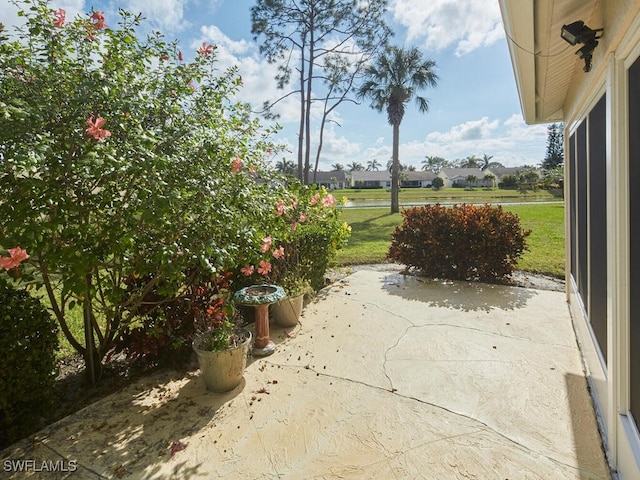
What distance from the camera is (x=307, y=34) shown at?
15469mm

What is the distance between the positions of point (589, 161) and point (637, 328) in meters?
2.18

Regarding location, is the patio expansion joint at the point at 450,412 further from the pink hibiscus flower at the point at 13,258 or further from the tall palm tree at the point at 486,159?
the tall palm tree at the point at 486,159

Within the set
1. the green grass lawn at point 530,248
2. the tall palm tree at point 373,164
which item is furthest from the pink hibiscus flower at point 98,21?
the tall palm tree at point 373,164

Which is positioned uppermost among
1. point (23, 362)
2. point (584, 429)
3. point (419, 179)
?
point (419, 179)

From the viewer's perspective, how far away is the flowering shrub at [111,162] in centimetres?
203

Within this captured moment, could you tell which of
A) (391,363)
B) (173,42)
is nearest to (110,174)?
(173,42)

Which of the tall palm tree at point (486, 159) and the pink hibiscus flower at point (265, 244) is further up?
the tall palm tree at point (486, 159)

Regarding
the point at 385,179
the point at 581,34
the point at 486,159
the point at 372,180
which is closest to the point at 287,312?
the point at 581,34

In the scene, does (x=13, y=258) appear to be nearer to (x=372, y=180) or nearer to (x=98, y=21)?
(x=98, y=21)

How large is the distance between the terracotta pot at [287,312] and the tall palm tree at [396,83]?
1726 centimetres

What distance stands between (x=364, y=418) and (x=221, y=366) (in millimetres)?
1250

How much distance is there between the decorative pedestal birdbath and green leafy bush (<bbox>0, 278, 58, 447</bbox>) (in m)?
1.58

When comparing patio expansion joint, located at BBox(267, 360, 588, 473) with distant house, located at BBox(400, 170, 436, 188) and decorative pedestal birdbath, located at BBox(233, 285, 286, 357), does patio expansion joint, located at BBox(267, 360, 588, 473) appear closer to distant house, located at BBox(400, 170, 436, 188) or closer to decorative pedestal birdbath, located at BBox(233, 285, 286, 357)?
decorative pedestal birdbath, located at BBox(233, 285, 286, 357)

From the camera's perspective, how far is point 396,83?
21.0 m
